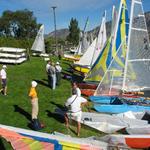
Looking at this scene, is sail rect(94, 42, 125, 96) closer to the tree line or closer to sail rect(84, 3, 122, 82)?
sail rect(84, 3, 122, 82)

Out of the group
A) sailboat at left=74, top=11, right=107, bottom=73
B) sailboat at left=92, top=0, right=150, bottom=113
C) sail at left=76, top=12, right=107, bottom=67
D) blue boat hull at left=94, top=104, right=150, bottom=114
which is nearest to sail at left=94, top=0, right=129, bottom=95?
sailboat at left=92, top=0, right=150, bottom=113

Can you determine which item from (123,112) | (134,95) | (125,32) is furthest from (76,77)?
(123,112)

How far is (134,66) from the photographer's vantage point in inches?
891

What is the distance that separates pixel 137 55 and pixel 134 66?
0.69 meters

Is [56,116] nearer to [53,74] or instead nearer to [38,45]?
[53,74]

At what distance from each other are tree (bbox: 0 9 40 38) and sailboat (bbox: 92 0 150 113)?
250 ft

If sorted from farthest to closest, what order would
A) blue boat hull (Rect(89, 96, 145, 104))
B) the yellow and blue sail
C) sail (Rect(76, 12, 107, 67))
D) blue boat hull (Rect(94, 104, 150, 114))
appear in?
sail (Rect(76, 12, 107, 67)) < the yellow and blue sail < blue boat hull (Rect(89, 96, 145, 104)) < blue boat hull (Rect(94, 104, 150, 114))

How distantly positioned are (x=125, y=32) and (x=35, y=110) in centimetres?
1121

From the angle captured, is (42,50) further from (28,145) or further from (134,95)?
(28,145)

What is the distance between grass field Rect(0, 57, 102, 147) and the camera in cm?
1767

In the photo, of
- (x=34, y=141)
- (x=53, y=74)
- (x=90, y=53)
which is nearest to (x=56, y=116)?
(x=53, y=74)

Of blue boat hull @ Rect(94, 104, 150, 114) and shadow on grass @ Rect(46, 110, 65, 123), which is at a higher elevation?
blue boat hull @ Rect(94, 104, 150, 114)

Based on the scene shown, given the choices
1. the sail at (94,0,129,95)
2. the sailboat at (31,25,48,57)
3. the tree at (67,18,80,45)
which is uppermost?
the tree at (67,18,80,45)

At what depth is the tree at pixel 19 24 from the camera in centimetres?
9838
